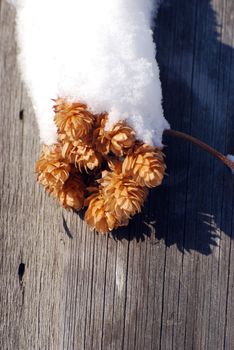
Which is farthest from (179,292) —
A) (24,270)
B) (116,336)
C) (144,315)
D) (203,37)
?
(203,37)

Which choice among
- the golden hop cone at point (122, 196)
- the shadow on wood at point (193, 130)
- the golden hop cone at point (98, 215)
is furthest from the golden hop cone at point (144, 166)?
the shadow on wood at point (193, 130)

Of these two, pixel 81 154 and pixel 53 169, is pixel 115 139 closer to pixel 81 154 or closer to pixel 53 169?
pixel 81 154

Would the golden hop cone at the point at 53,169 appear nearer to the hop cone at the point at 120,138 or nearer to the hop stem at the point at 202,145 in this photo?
the hop cone at the point at 120,138

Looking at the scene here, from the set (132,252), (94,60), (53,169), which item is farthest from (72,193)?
(94,60)

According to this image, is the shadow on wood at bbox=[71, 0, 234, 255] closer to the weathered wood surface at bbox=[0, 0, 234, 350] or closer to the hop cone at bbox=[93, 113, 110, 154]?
the weathered wood surface at bbox=[0, 0, 234, 350]

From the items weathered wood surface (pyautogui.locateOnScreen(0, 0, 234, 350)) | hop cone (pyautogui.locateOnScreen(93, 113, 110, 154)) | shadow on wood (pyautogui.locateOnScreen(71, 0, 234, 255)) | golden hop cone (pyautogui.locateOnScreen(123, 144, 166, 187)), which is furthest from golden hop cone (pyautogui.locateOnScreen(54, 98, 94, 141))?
shadow on wood (pyautogui.locateOnScreen(71, 0, 234, 255))
